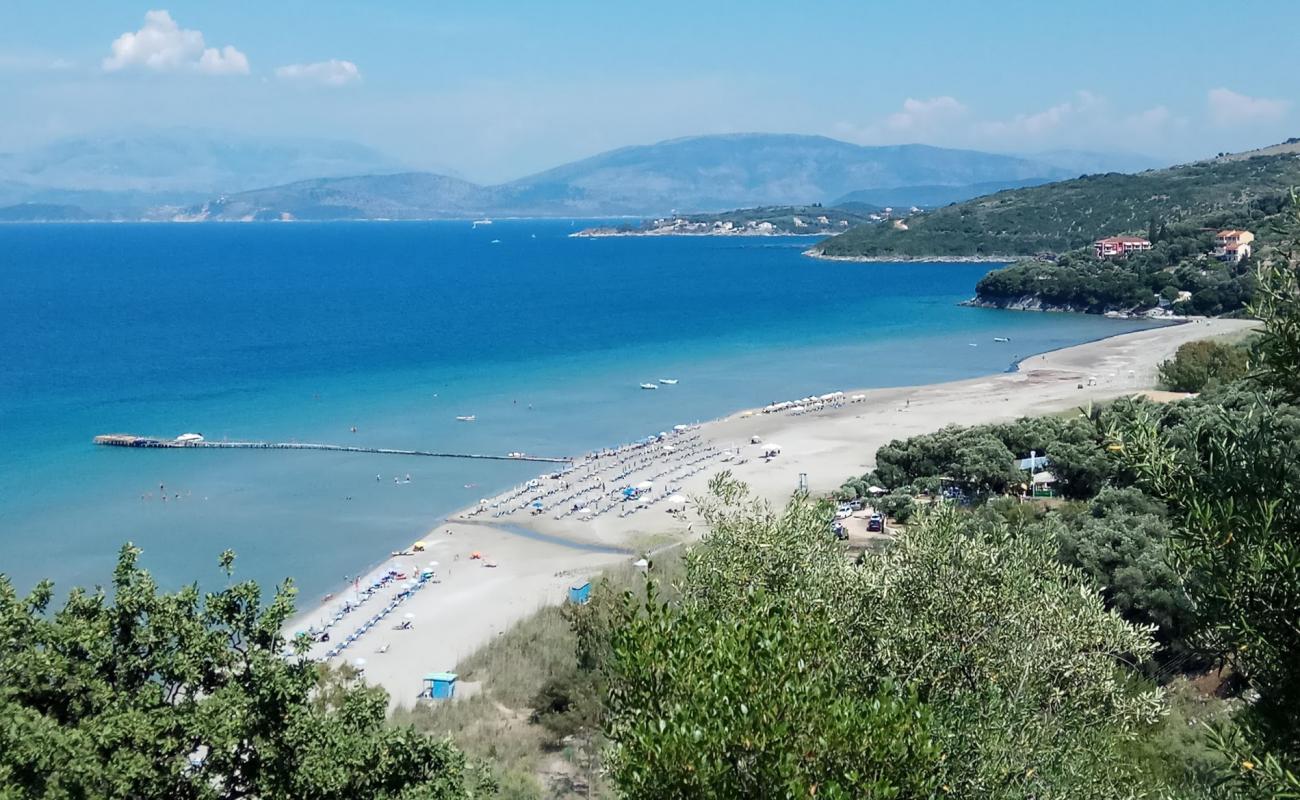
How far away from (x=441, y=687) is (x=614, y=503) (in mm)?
16954

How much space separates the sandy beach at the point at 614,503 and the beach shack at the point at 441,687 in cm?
56

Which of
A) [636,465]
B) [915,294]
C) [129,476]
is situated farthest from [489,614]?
[915,294]

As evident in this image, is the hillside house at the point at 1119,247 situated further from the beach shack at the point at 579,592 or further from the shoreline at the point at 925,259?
the beach shack at the point at 579,592

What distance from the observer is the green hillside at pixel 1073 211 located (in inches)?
5266

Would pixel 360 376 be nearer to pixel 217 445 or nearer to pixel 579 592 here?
pixel 217 445

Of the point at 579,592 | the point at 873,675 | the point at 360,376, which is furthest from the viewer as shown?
the point at 360,376

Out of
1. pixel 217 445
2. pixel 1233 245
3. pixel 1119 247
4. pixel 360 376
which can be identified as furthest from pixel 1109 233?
pixel 217 445

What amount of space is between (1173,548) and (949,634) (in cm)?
324

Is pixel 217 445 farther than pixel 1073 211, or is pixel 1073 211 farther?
pixel 1073 211

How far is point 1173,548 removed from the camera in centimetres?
595

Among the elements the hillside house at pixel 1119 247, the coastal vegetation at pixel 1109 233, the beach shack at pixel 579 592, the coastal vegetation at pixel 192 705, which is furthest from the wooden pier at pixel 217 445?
the hillside house at pixel 1119 247

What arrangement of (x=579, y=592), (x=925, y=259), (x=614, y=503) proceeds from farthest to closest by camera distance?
(x=925, y=259) < (x=614, y=503) < (x=579, y=592)

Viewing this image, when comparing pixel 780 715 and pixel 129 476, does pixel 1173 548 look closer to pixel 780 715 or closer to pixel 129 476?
pixel 780 715

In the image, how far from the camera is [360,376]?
211 feet
